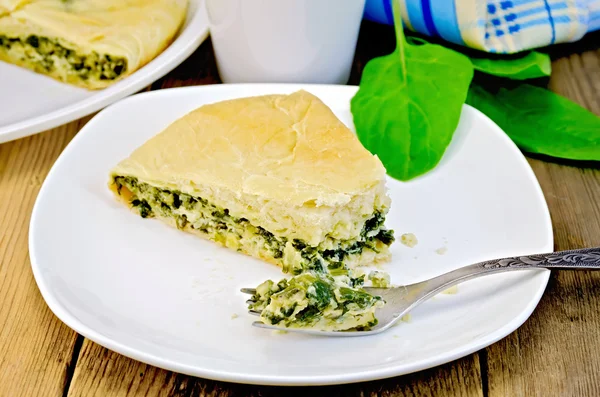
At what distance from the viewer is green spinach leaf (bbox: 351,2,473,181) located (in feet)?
8.92

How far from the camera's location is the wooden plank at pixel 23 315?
208 cm

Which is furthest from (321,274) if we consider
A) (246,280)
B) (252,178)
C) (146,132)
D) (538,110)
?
(538,110)

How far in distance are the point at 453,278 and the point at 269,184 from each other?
70cm

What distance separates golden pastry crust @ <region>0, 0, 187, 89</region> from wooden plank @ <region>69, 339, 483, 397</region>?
166 centimetres

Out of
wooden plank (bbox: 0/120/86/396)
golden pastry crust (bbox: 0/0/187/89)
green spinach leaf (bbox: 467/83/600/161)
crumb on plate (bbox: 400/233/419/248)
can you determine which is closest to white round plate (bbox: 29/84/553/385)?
crumb on plate (bbox: 400/233/419/248)

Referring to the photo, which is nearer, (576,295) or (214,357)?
(214,357)

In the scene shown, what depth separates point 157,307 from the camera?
220cm

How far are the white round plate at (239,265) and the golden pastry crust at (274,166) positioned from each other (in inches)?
7.1

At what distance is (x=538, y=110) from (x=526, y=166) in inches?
23.3

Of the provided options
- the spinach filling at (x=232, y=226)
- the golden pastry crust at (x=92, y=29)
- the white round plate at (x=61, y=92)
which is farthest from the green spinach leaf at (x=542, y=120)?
the golden pastry crust at (x=92, y=29)

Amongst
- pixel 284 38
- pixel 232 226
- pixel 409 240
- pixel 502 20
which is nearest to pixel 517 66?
pixel 502 20

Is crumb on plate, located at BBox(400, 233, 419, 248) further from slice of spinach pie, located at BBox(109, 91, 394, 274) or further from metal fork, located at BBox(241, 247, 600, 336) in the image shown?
metal fork, located at BBox(241, 247, 600, 336)

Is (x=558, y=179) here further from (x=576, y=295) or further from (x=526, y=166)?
(x=576, y=295)

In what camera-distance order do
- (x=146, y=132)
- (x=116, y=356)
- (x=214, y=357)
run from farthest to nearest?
1. (x=146, y=132)
2. (x=116, y=356)
3. (x=214, y=357)
